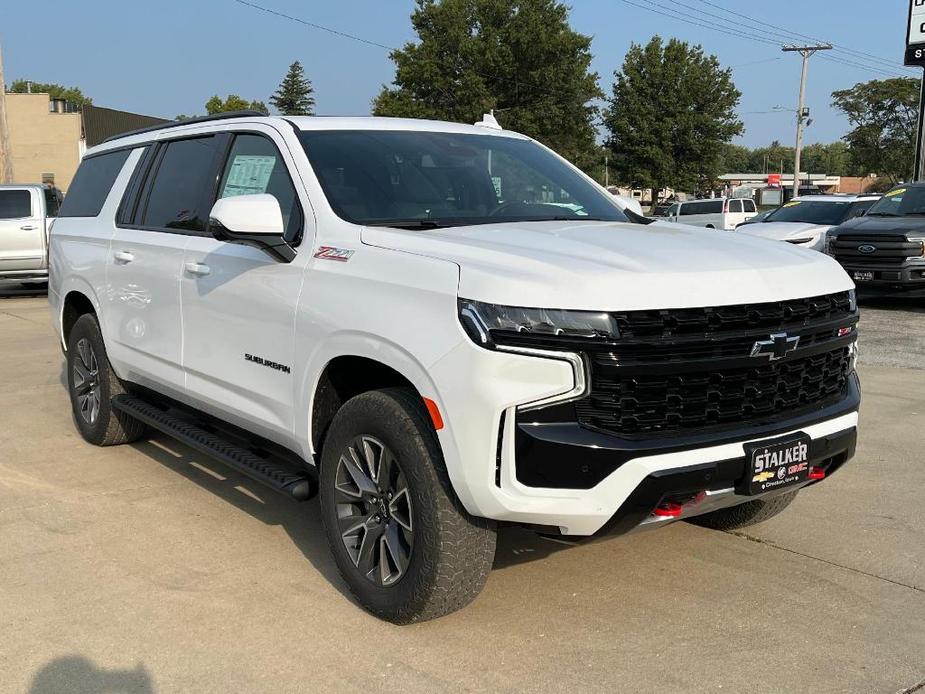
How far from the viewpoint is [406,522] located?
11.3 ft

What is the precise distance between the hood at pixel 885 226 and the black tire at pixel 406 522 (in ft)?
38.3

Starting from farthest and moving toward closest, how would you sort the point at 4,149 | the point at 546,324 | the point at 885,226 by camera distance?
the point at 4,149
the point at 885,226
the point at 546,324

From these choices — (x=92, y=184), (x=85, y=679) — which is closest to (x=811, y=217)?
(x=92, y=184)

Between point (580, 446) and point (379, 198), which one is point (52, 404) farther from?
point (580, 446)

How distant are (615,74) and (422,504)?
6184 centimetres

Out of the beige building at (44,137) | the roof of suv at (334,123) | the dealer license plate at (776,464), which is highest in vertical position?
the beige building at (44,137)

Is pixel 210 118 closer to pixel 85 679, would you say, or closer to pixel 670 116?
pixel 85 679

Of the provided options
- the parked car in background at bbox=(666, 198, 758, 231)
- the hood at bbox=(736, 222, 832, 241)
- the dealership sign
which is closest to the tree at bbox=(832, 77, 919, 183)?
the parked car in background at bbox=(666, 198, 758, 231)

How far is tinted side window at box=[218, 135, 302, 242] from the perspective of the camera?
4.09m

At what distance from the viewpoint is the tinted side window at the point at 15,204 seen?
16547 mm

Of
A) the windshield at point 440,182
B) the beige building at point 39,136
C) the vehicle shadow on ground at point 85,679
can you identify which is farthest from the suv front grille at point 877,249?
the beige building at point 39,136

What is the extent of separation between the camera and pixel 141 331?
205 inches

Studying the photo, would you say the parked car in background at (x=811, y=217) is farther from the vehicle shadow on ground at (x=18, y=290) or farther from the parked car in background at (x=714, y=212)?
the parked car in background at (x=714, y=212)

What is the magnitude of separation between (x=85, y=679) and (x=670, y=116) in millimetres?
60765
